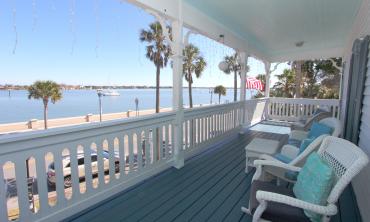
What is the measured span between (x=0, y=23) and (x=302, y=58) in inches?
327

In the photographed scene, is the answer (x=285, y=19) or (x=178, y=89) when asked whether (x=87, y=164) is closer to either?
(x=178, y=89)

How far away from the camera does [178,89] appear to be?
3660mm

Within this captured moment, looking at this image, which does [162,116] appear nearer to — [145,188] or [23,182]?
[145,188]

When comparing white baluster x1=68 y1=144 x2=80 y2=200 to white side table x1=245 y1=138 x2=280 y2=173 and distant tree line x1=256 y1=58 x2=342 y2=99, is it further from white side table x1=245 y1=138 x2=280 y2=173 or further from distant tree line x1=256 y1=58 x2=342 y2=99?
distant tree line x1=256 y1=58 x2=342 y2=99

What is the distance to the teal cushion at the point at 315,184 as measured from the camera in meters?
1.57

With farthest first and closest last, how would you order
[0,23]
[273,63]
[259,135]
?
[273,63]
[259,135]
[0,23]

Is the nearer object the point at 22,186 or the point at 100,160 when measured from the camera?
the point at 22,186

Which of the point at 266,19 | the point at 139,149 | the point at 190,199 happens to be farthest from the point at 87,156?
the point at 266,19

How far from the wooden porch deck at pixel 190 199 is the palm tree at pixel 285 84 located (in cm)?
1297

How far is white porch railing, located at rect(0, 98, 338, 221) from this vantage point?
1.91m

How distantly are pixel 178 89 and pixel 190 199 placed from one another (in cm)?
169

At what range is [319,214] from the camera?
1.62 meters

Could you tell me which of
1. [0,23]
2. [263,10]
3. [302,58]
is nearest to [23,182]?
[0,23]

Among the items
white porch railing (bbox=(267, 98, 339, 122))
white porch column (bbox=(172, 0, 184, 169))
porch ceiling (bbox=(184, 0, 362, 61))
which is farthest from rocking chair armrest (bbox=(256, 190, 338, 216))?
white porch railing (bbox=(267, 98, 339, 122))
